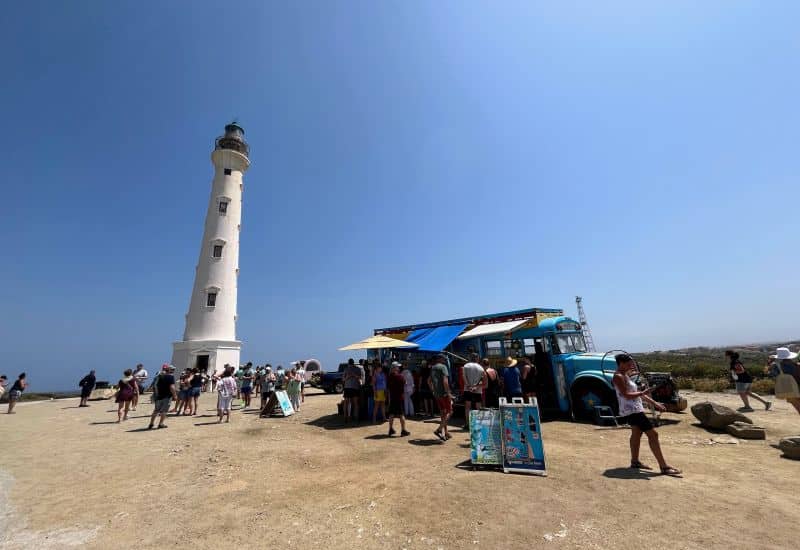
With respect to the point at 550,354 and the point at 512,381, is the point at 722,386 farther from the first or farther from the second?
the point at 512,381

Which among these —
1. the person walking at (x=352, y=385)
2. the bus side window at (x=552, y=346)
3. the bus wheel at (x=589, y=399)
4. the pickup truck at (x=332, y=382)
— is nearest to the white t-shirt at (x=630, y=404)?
the bus wheel at (x=589, y=399)

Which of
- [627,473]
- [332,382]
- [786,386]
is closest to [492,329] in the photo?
[627,473]

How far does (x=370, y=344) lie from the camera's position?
1242 cm

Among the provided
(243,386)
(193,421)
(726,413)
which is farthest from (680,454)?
(243,386)

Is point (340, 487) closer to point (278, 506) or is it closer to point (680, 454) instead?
point (278, 506)

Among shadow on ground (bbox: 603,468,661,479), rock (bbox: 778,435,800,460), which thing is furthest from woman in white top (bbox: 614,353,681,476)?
rock (bbox: 778,435,800,460)

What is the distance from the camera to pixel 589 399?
1013 cm

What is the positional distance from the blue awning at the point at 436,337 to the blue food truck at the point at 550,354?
0.04m

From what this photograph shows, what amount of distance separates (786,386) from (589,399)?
13.8 ft

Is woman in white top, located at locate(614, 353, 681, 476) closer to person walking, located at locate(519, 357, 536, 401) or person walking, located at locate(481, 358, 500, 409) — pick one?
person walking, located at locate(519, 357, 536, 401)

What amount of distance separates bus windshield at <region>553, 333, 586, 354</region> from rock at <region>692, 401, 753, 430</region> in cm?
330

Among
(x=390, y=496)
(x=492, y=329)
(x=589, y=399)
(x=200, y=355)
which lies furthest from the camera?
(x=200, y=355)

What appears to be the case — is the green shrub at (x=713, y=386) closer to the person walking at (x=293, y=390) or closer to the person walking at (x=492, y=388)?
the person walking at (x=492, y=388)

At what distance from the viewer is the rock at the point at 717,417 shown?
8234mm
